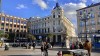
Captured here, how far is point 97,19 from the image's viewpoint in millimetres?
70562

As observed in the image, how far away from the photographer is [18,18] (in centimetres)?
10269

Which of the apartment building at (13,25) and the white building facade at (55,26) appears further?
the apartment building at (13,25)

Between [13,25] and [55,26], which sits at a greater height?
[13,25]

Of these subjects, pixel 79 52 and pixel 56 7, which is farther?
pixel 56 7

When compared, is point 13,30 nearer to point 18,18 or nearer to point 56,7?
point 18,18

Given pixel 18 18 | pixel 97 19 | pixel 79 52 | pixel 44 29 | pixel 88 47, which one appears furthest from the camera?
pixel 18 18

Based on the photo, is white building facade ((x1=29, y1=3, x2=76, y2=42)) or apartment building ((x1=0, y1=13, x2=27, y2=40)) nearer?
white building facade ((x1=29, y1=3, x2=76, y2=42))

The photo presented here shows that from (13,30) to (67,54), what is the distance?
87903mm

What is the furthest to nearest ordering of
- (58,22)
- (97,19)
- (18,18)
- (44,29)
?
1. (18,18)
2. (44,29)
3. (58,22)
4. (97,19)

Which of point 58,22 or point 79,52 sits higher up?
point 58,22

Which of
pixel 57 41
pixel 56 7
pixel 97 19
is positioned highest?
pixel 56 7

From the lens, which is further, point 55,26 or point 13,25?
point 13,25

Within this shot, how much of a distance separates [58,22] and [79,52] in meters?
71.9

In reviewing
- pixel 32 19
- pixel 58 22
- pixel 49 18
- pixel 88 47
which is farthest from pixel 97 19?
pixel 88 47
